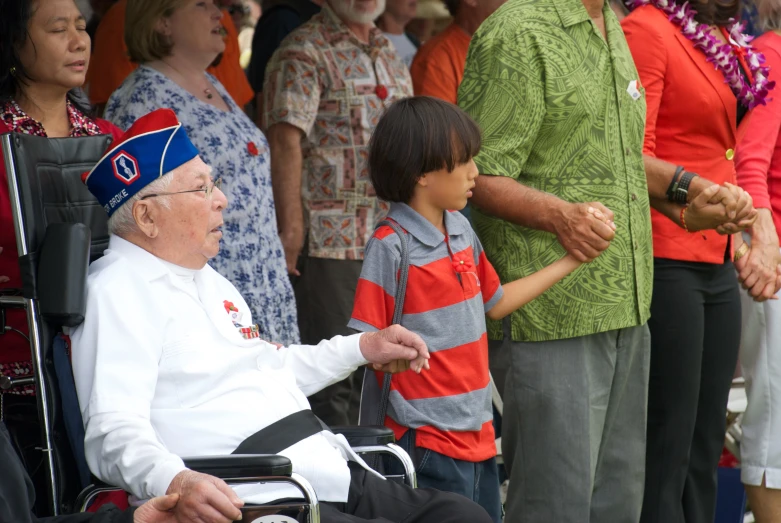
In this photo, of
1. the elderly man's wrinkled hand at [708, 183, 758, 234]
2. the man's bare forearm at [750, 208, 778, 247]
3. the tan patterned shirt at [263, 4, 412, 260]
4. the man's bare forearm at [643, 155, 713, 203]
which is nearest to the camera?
the elderly man's wrinkled hand at [708, 183, 758, 234]

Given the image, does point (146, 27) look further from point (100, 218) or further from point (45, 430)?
point (45, 430)

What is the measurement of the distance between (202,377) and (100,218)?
2.30 feet

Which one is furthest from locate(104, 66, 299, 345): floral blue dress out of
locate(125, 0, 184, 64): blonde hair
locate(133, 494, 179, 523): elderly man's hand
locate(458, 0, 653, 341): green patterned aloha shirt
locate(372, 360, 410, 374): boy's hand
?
locate(133, 494, 179, 523): elderly man's hand

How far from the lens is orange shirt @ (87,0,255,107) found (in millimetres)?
→ 5305

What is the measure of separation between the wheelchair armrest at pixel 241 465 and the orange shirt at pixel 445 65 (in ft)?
10.5

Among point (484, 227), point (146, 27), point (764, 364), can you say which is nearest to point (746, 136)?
point (764, 364)

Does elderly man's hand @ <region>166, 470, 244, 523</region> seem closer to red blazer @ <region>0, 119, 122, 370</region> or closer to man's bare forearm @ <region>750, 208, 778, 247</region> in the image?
red blazer @ <region>0, 119, 122, 370</region>

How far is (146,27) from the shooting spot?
172 inches

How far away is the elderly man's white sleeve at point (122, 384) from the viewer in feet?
8.24

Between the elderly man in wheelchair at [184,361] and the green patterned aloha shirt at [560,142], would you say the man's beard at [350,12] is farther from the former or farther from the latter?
the elderly man in wheelchair at [184,361]

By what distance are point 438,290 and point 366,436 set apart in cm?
54

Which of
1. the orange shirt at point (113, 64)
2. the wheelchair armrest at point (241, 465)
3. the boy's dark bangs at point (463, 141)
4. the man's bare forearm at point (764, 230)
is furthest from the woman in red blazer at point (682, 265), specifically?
the orange shirt at point (113, 64)

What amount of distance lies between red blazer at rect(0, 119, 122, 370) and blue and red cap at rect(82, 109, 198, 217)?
1.47 feet

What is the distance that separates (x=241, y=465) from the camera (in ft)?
8.30
